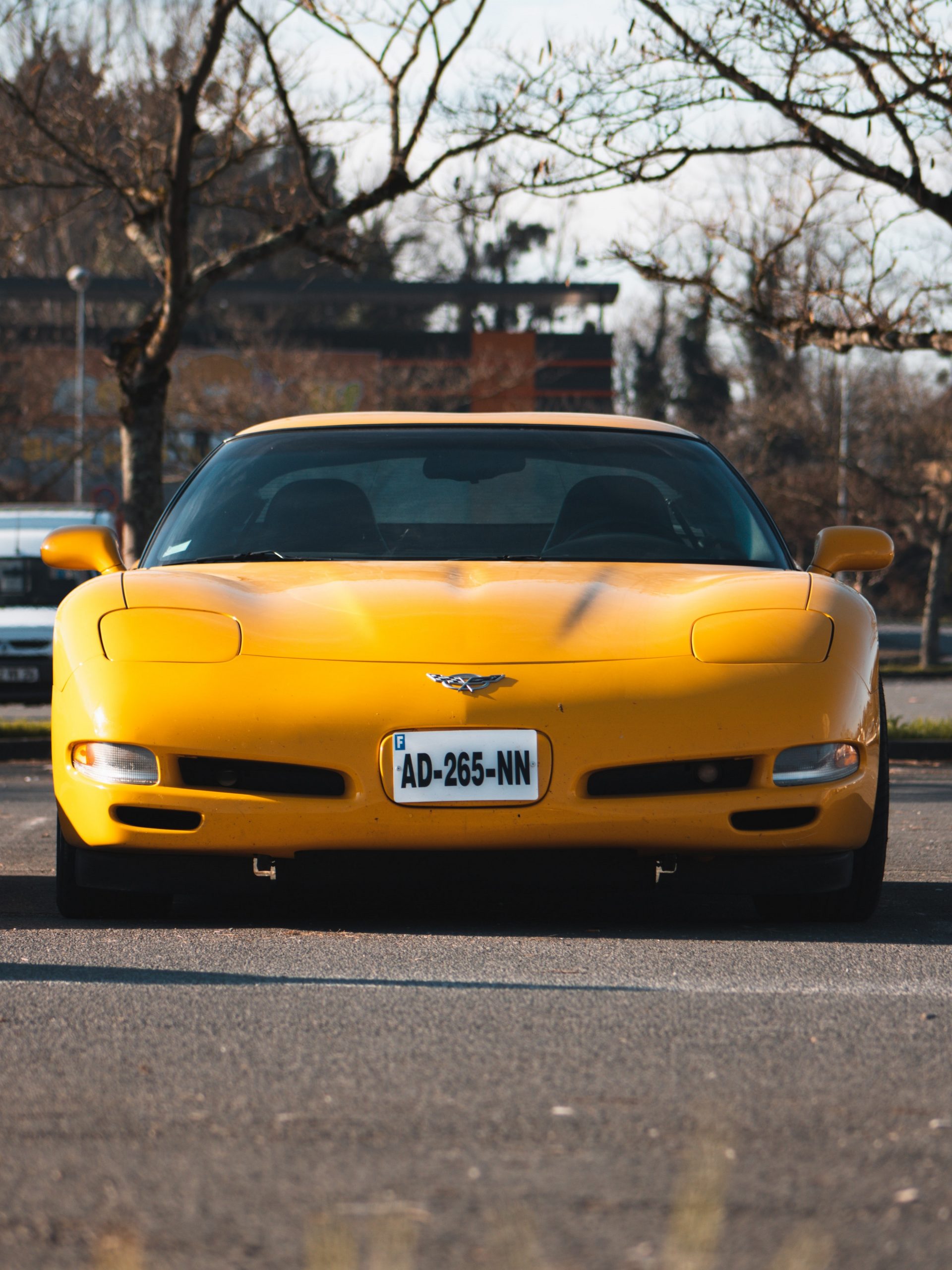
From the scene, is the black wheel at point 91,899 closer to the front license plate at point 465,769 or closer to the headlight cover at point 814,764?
the front license plate at point 465,769

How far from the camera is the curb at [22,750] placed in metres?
11.4

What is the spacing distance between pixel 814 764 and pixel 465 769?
0.89 metres

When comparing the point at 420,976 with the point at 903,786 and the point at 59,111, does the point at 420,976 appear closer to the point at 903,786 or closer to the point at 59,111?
the point at 903,786

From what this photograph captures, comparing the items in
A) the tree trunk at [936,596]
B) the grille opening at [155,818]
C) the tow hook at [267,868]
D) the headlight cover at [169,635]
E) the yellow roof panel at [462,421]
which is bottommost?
the tree trunk at [936,596]

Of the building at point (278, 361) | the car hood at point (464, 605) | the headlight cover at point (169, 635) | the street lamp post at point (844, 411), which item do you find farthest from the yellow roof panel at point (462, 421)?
the street lamp post at point (844, 411)

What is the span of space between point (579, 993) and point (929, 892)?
2.15 meters

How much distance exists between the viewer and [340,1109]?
2.67 m

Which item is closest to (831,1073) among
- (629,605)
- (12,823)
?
(629,605)

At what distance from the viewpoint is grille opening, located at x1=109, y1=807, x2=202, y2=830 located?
434 cm

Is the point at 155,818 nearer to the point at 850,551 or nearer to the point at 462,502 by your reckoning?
the point at 462,502

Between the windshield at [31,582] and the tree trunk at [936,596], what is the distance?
626 inches

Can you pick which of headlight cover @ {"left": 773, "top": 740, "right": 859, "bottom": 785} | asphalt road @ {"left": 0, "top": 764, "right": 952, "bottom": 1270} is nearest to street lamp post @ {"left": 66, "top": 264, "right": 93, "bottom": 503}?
headlight cover @ {"left": 773, "top": 740, "right": 859, "bottom": 785}

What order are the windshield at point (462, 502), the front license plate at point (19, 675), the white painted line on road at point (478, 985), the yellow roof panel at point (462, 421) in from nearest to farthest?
the white painted line on road at point (478, 985) < the windshield at point (462, 502) < the yellow roof panel at point (462, 421) < the front license plate at point (19, 675)

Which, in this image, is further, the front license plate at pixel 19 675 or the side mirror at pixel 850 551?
the front license plate at pixel 19 675
